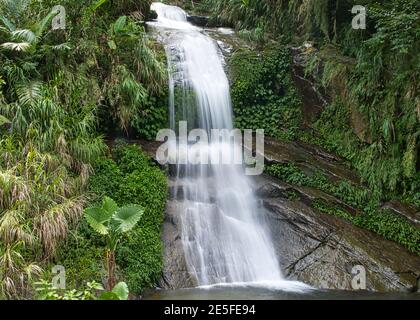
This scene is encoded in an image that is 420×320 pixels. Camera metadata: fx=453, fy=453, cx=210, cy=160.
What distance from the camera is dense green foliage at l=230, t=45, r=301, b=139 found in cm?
1256

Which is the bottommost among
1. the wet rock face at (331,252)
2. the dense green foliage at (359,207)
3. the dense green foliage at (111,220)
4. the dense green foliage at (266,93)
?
the wet rock face at (331,252)

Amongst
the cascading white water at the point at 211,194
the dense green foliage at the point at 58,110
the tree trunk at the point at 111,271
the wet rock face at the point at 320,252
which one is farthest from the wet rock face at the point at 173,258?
the tree trunk at the point at 111,271

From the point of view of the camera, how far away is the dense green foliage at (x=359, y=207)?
31.2ft

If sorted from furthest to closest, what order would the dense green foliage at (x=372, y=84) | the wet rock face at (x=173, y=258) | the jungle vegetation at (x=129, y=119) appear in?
the dense green foliage at (x=372, y=84) → the wet rock face at (x=173, y=258) → the jungle vegetation at (x=129, y=119)

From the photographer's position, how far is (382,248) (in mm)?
9195

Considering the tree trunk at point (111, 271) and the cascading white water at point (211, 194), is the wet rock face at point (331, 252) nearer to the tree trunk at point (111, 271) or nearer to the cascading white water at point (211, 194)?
the cascading white water at point (211, 194)

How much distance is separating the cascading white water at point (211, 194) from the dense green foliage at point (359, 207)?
3.70ft

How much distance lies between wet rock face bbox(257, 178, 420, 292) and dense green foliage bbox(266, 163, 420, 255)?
0.22 meters

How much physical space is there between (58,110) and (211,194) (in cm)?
377

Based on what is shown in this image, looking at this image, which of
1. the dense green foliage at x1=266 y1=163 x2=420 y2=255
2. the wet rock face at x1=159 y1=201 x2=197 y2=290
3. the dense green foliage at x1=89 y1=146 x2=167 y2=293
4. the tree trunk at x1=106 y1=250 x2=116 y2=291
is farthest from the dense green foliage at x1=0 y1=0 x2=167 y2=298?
the dense green foliage at x1=266 y1=163 x2=420 y2=255

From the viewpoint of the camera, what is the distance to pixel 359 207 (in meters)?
10.3

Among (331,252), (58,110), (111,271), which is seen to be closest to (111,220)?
(111,271)
